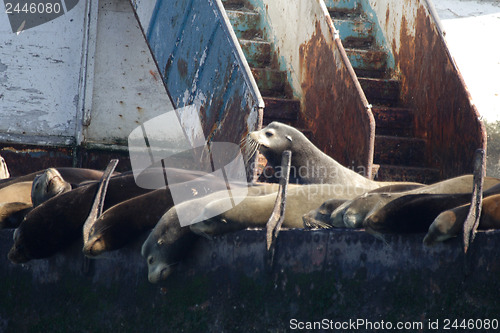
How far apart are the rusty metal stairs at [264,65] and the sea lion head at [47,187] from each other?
2.02 m

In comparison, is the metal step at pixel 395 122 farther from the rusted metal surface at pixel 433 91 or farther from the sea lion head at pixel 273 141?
the sea lion head at pixel 273 141

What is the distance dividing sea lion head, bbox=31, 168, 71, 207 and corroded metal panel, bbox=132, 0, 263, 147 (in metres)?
1.26

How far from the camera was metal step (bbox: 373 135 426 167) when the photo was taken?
5.43 m

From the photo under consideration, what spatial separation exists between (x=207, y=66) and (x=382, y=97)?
5.12ft

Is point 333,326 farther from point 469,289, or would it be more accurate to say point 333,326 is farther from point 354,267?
point 469,289

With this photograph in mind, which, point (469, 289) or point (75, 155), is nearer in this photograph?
point (469, 289)

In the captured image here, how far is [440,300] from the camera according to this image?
2359mm

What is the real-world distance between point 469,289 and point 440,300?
10 centimetres

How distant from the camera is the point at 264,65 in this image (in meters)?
6.31

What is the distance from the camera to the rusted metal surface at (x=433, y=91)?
4992 mm

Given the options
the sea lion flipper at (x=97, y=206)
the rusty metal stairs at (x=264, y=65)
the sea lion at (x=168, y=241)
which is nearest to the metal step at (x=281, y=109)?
the rusty metal stairs at (x=264, y=65)

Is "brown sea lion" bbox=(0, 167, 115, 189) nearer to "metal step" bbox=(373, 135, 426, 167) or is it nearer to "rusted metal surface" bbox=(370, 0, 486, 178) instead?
"metal step" bbox=(373, 135, 426, 167)

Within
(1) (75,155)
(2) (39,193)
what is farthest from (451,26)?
(2) (39,193)

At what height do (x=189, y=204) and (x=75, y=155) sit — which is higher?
(x=189, y=204)
